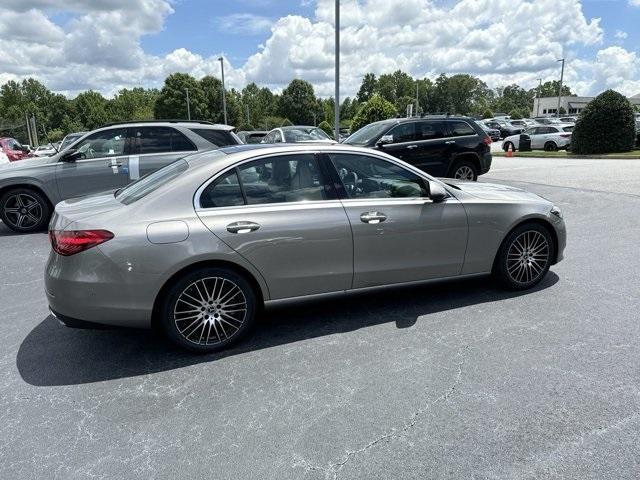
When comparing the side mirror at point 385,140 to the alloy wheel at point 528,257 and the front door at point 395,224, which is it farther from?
the front door at point 395,224

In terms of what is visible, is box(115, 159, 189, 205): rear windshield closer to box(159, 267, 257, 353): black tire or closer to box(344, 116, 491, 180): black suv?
box(159, 267, 257, 353): black tire

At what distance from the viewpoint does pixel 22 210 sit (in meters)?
8.10

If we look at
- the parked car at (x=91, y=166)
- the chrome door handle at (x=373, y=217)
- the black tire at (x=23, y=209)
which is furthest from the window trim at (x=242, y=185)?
the black tire at (x=23, y=209)

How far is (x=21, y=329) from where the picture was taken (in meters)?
4.26

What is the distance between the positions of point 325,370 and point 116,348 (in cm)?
174

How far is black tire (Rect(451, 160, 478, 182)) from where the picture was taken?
10.9 metres

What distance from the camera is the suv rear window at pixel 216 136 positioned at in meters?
8.55

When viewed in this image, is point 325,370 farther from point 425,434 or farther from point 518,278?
point 518,278

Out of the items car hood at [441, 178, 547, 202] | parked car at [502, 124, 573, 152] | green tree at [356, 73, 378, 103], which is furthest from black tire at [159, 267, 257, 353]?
green tree at [356, 73, 378, 103]

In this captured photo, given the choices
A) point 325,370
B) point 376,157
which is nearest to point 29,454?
point 325,370

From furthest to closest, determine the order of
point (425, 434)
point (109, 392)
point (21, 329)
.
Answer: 1. point (21, 329)
2. point (109, 392)
3. point (425, 434)

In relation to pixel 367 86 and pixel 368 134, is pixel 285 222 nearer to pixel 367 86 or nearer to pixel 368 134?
pixel 368 134

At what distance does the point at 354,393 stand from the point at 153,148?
6.64 m

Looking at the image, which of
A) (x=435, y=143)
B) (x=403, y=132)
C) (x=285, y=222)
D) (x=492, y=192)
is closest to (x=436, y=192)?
(x=492, y=192)
